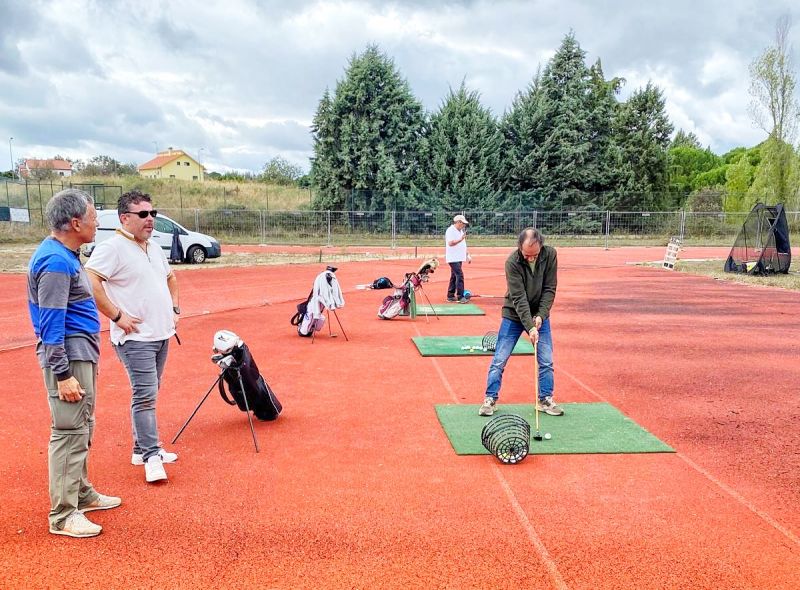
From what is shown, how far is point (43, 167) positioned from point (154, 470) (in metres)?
79.4

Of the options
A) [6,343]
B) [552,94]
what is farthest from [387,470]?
[552,94]

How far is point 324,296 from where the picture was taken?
29.4 ft

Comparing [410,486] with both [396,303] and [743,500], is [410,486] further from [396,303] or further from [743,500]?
[396,303]

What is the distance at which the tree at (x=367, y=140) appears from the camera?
37.2 meters

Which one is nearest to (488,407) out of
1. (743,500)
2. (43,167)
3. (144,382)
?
(743,500)

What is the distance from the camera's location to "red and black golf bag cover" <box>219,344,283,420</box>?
5113mm

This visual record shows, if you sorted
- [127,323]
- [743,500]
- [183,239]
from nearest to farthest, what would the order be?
[127,323] → [743,500] → [183,239]

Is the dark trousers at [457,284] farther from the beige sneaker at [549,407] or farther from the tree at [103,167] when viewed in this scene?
the tree at [103,167]

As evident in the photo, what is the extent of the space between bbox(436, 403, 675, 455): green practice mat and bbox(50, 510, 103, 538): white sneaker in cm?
267

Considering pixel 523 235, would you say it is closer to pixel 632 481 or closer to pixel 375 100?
pixel 632 481

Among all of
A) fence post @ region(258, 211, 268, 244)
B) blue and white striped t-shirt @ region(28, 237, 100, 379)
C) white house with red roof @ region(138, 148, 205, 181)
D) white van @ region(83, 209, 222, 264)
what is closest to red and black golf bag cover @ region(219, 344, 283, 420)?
blue and white striped t-shirt @ region(28, 237, 100, 379)

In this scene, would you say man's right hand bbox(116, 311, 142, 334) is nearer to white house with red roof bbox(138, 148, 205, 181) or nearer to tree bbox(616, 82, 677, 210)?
tree bbox(616, 82, 677, 210)

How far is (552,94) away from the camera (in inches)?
1565

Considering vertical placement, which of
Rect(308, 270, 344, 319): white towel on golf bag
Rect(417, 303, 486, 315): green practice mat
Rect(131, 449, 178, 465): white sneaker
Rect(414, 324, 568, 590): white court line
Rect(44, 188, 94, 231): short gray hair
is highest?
Rect(44, 188, 94, 231): short gray hair
